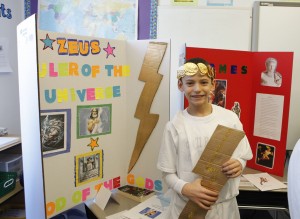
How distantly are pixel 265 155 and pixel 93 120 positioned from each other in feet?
3.44

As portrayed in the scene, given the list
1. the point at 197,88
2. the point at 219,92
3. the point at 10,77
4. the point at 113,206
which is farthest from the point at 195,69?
the point at 10,77

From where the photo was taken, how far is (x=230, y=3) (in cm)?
199

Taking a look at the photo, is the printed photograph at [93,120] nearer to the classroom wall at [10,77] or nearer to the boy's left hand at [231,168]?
the boy's left hand at [231,168]

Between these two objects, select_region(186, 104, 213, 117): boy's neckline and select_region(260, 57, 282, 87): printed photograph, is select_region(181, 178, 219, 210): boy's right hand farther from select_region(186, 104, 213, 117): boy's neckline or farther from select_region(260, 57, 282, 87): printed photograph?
select_region(260, 57, 282, 87): printed photograph

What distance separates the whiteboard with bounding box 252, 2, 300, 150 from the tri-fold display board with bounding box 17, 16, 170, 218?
2.81 ft

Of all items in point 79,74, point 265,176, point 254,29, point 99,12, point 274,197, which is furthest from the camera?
point 99,12

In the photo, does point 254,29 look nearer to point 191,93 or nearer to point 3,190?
point 191,93

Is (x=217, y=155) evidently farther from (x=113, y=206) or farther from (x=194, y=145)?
(x=113, y=206)

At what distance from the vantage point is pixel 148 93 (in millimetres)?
1559

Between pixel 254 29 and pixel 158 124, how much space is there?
3.38 feet

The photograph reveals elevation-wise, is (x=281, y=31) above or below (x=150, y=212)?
above

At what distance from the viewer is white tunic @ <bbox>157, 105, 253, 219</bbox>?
3.74ft

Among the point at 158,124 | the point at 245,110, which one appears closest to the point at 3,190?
the point at 158,124

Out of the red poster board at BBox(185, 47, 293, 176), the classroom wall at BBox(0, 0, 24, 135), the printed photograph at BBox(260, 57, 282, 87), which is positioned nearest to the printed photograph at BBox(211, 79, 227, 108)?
the red poster board at BBox(185, 47, 293, 176)
